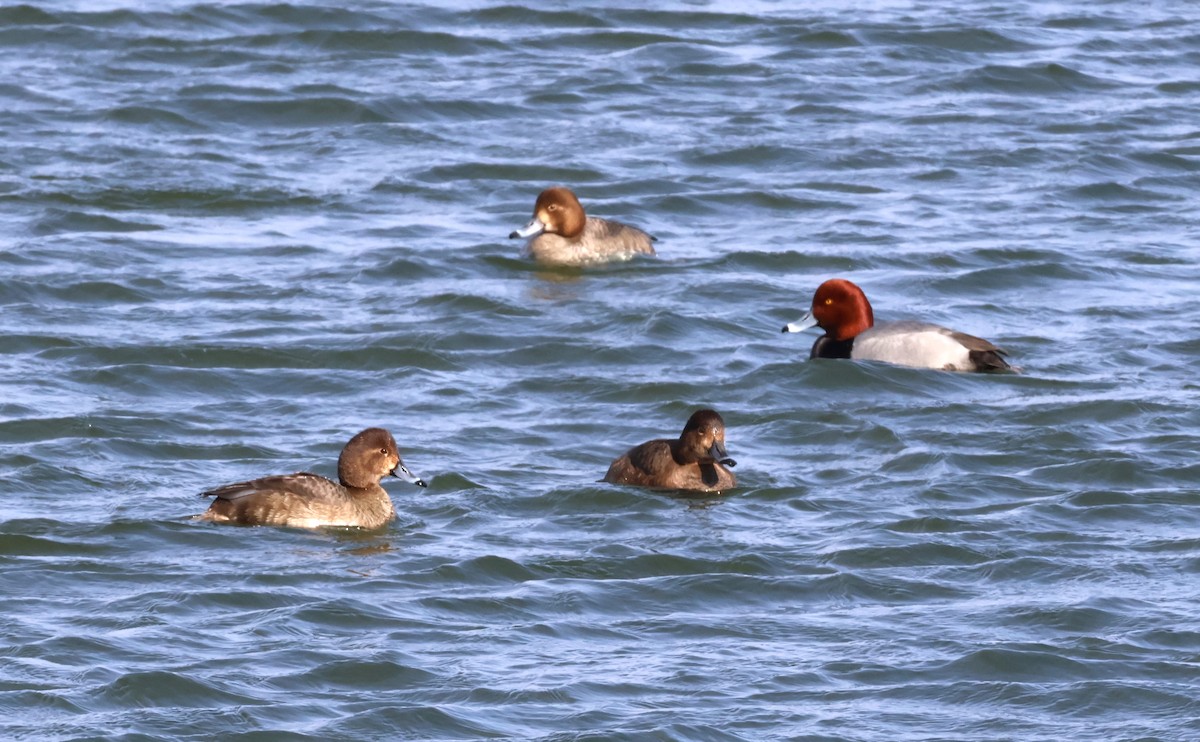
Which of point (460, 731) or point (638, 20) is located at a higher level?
point (638, 20)

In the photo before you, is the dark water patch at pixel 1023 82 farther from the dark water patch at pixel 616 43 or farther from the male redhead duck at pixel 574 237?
the male redhead duck at pixel 574 237

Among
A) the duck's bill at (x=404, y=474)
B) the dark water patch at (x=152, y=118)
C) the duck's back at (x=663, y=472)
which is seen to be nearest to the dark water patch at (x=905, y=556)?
the duck's back at (x=663, y=472)

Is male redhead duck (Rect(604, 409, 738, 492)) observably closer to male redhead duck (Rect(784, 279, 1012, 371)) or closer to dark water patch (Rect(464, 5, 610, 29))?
male redhead duck (Rect(784, 279, 1012, 371))

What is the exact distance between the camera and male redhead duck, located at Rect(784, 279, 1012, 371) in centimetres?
1421

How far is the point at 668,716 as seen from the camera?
340 inches

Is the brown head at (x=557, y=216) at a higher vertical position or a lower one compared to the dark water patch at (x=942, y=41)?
lower

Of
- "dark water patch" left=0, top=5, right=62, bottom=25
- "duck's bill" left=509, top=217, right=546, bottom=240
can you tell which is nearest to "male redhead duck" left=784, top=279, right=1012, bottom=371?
"duck's bill" left=509, top=217, right=546, bottom=240

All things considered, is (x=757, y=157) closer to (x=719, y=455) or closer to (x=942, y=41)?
(x=942, y=41)

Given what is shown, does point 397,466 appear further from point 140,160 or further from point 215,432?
point 140,160

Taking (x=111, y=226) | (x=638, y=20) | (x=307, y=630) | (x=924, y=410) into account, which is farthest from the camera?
(x=638, y=20)

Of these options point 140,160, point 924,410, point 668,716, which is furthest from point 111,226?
point 668,716

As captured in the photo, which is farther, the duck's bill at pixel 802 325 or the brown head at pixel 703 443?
the duck's bill at pixel 802 325

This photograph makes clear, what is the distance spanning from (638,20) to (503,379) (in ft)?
36.0

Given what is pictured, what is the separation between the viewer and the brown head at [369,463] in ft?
36.6
